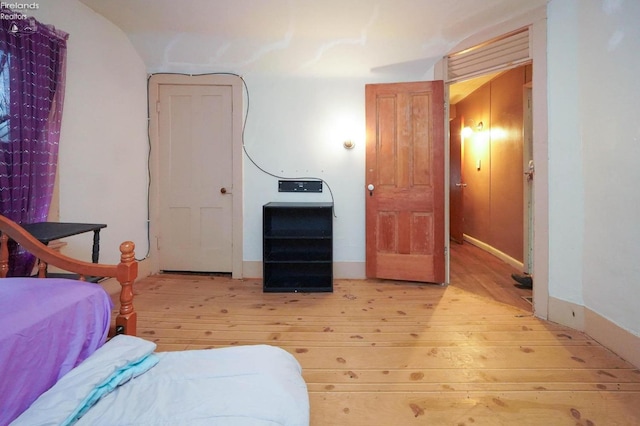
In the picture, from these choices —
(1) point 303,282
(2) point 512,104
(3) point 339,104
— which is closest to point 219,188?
(1) point 303,282

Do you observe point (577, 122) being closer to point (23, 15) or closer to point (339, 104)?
point (339, 104)

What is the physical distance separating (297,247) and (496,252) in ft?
9.58

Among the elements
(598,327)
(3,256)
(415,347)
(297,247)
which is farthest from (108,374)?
(598,327)

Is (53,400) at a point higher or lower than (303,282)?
higher

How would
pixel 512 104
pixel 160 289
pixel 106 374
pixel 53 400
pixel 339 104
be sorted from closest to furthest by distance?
1. pixel 53 400
2. pixel 106 374
3. pixel 160 289
4. pixel 339 104
5. pixel 512 104

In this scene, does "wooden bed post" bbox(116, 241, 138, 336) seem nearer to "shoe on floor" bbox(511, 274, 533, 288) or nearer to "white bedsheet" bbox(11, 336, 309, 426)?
"white bedsheet" bbox(11, 336, 309, 426)

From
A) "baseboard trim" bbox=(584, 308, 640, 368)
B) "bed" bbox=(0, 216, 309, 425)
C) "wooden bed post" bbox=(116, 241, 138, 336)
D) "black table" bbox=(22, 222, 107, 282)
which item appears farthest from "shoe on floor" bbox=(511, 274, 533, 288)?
"black table" bbox=(22, 222, 107, 282)

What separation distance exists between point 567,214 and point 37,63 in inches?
151

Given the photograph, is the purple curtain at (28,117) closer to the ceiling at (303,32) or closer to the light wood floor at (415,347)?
the ceiling at (303,32)

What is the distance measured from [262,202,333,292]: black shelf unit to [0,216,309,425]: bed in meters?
1.80

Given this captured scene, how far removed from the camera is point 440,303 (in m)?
2.69

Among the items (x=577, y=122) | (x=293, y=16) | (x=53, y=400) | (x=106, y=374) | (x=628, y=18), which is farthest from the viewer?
(x=293, y=16)

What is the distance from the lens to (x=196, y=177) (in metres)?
3.46

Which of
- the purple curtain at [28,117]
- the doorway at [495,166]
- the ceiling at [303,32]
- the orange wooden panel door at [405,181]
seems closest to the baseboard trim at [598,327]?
the doorway at [495,166]
